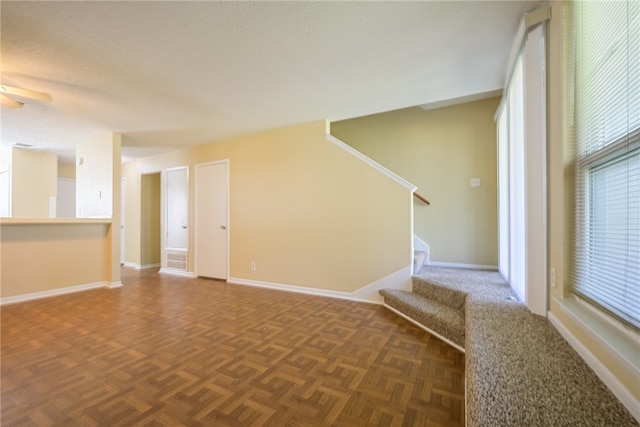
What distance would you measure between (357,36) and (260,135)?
2749 mm

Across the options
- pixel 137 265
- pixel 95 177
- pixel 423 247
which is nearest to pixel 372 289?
pixel 423 247

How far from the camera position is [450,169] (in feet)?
13.1

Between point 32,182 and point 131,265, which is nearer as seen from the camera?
point 32,182

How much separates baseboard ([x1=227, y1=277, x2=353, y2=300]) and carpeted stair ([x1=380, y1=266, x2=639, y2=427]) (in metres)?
1.68

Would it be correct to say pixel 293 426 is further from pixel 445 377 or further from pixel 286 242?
pixel 286 242

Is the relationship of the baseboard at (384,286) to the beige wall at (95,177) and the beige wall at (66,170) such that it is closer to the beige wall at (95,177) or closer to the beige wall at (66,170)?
the beige wall at (95,177)

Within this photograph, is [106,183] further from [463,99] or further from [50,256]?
[463,99]

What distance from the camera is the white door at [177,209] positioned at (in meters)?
5.40

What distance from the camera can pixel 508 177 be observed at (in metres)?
2.74

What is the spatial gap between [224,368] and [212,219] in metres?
3.50

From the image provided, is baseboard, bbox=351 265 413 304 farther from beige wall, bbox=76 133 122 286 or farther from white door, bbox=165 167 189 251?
beige wall, bbox=76 133 122 286

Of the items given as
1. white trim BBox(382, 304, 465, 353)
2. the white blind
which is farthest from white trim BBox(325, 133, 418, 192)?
the white blind

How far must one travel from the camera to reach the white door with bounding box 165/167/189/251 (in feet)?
17.7

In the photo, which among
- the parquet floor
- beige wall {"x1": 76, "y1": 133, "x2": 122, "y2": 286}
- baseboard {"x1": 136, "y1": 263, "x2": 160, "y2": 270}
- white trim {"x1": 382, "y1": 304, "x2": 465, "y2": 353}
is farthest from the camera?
baseboard {"x1": 136, "y1": 263, "x2": 160, "y2": 270}
